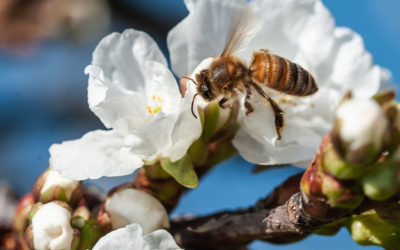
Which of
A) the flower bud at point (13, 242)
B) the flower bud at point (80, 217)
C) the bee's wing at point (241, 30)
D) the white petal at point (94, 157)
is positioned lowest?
the flower bud at point (13, 242)

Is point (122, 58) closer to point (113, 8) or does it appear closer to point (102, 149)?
point (102, 149)

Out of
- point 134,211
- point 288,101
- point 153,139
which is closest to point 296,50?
point 288,101

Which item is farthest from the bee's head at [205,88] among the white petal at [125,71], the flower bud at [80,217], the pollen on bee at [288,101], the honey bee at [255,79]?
the flower bud at [80,217]

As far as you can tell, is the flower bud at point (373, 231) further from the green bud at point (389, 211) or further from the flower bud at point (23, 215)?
the flower bud at point (23, 215)

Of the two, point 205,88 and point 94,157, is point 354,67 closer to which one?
point 205,88

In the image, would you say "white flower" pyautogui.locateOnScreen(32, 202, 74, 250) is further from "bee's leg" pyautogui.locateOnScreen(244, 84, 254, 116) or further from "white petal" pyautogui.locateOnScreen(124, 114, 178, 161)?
"bee's leg" pyautogui.locateOnScreen(244, 84, 254, 116)

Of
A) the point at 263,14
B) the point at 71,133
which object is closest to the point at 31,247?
the point at 263,14
